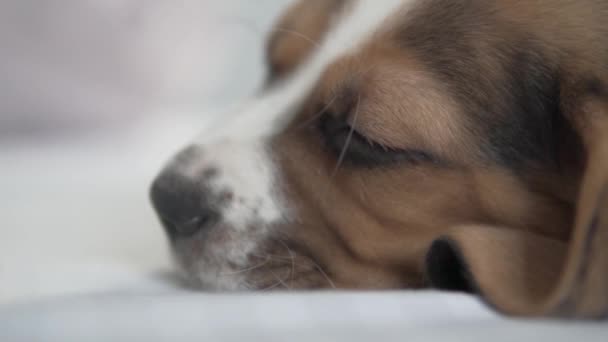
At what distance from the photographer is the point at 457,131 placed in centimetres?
132

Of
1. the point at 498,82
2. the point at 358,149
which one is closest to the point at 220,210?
the point at 358,149

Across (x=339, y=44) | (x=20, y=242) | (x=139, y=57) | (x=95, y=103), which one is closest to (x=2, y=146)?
(x=95, y=103)

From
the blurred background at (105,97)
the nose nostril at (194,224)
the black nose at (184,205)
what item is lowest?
the nose nostril at (194,224)

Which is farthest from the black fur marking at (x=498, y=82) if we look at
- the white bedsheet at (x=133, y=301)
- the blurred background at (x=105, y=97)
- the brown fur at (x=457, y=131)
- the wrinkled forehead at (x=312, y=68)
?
the blurred background at (x=105, y=97)

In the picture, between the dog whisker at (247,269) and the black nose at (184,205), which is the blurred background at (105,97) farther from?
the dog whisker at (247,269)

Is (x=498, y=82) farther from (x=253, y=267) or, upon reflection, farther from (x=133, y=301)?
(x=133, y=301)

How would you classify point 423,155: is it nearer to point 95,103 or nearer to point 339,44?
point 339,44

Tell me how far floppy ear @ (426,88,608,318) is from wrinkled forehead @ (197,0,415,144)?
1.41 ft

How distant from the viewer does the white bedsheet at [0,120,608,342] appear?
0.96 meters

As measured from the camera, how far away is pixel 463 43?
134cm

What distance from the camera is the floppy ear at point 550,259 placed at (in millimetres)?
986

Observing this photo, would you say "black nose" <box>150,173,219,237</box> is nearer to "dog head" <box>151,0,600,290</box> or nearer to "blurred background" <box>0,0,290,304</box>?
"dog head" <box>151,0,600,290</box>

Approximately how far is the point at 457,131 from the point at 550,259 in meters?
0.31

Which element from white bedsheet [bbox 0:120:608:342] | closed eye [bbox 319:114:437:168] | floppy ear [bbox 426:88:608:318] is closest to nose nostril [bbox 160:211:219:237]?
white bedsheet [bbox 0:120:608:342]
